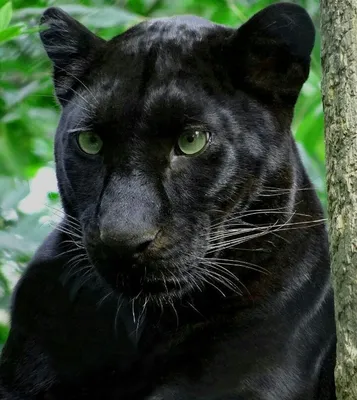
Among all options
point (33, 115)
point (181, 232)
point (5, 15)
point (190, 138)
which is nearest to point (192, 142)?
point (190, 138)

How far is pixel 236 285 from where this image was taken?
2.82 meters

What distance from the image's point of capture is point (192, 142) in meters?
2.64

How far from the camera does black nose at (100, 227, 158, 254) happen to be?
2443 mm

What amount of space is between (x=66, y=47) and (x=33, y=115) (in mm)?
691

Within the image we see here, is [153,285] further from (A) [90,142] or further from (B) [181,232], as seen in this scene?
(A) [90,142]

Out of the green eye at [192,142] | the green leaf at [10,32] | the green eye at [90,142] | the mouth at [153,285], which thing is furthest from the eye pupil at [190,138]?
the green leaf at [10,32]

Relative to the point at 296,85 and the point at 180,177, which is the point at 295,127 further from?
the point at 180,177

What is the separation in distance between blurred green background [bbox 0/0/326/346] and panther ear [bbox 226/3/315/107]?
49 cm

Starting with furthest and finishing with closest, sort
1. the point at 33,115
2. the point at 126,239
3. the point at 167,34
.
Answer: the point at 33,115
the point at 167,34
the point at 126,239

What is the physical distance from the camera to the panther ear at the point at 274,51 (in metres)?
2.77

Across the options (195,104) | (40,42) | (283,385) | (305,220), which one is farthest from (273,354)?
(40,42)

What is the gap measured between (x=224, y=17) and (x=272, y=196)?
4.30ft

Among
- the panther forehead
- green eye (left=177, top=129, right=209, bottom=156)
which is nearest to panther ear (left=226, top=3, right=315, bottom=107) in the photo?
the panther forehead

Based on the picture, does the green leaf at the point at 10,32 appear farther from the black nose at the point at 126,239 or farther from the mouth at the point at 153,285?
the mouth at the point at 153,285
